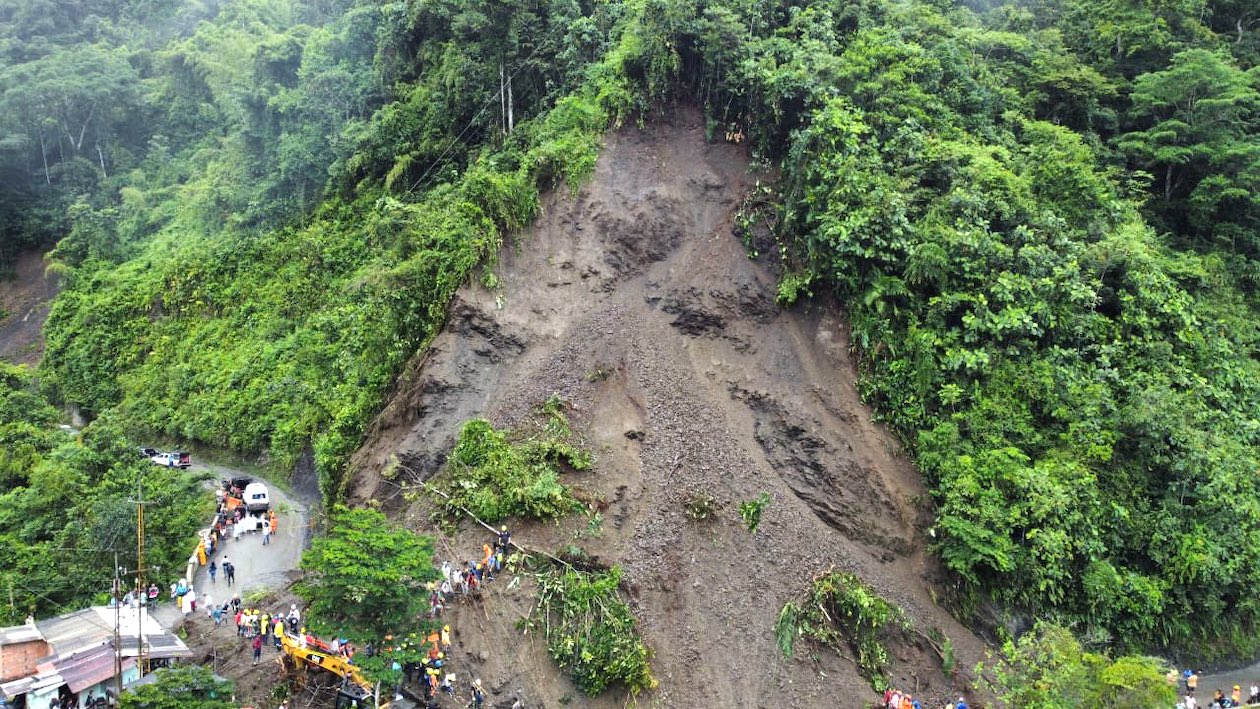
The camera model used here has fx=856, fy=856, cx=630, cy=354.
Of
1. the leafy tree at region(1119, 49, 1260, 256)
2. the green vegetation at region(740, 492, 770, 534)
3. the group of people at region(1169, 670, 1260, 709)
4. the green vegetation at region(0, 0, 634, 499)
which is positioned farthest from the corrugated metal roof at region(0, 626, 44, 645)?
the leafy tree at region(1119, 49, 1260, 256)

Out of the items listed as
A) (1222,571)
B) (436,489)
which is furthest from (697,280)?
(1222,571)

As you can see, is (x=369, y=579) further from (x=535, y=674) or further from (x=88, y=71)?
(x=88, y=71)

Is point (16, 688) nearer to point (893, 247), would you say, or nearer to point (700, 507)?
point (700, 507)

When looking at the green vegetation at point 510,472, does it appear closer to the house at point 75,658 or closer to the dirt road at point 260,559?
the dirt road at point 260,559

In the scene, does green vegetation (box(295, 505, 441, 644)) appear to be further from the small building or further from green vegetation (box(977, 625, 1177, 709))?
green vegetation (box(977, 625, 1177, 709))

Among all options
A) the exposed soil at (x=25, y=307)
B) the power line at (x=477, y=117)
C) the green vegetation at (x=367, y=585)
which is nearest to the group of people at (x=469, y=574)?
the green vegetation at (x=367, y=585)

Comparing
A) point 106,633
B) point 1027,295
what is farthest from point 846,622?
point 106,633
